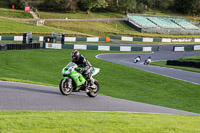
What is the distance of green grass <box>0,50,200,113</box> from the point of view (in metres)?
17.5

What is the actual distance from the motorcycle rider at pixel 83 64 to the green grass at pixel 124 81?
4174mm

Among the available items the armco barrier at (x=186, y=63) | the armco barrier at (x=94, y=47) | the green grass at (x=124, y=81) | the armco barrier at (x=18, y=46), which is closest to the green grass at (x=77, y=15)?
the armco barrier at (x=94, y=47)

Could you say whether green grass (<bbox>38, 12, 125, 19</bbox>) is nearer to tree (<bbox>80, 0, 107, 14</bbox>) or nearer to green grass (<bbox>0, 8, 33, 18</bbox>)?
tree (<bbox>80, 0, 107, 14</bbox>)

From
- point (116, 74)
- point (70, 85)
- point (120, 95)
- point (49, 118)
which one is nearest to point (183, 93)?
point (120, 95)

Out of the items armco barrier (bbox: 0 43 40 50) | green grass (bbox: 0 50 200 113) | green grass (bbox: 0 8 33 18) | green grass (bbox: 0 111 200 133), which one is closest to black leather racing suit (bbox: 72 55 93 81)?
green grass (bbox: 0 50 200 113)

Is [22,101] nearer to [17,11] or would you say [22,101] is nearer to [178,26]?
[17,11]

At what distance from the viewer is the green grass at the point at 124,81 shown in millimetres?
17531

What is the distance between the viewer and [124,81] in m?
21.5

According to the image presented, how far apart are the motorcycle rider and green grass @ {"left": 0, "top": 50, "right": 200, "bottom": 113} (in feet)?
13.7

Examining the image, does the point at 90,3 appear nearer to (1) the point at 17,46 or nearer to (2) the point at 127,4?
(2) the point at 127,4

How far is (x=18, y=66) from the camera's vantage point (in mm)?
24703

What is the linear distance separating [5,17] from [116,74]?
45.2 metres

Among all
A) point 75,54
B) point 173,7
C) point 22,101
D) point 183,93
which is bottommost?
point 183,93

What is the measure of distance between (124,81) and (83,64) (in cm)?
878
